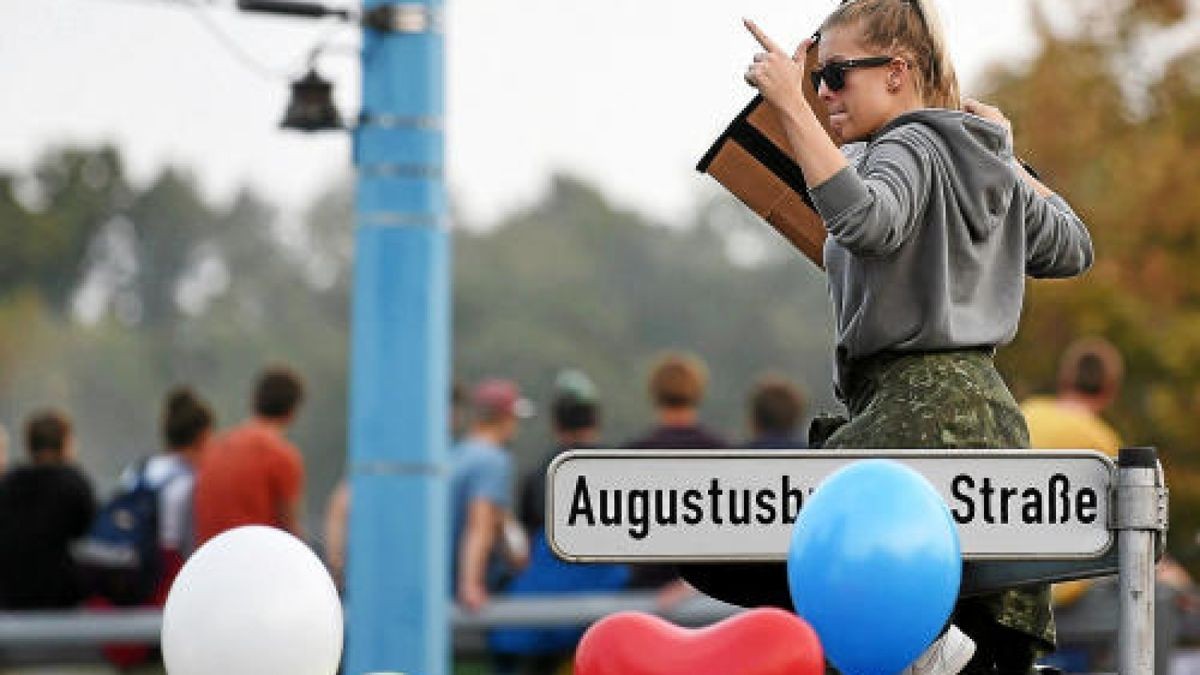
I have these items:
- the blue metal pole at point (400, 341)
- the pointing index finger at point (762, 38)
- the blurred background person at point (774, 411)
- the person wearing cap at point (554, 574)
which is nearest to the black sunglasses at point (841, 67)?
the pointing index finger at point (762, 38)

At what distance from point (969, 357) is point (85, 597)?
9.10 meters

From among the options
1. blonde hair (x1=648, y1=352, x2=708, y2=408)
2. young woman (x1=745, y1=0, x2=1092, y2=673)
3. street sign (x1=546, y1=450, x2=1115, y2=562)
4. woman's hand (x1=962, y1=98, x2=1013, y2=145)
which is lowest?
street sign (x1=546, y1=450, x2=1115, y2=562)

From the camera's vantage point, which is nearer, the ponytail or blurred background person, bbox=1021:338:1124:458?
the ponytail

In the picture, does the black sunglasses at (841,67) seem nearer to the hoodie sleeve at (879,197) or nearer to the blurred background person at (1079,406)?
the hoodie sleeve at (879,197)

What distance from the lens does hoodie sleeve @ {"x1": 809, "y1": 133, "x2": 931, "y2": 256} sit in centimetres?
412

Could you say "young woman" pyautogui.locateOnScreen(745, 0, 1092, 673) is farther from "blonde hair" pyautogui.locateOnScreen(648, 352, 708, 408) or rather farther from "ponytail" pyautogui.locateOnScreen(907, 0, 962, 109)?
"blonde hair" pyautogui.locateOnScreen(648, 352, 708, 408)

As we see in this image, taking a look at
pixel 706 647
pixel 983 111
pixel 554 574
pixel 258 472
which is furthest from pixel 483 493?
pixel 706 647

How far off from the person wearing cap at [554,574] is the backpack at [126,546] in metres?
1.57

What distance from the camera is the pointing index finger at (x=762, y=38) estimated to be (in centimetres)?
430

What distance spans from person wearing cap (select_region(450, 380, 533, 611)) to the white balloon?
7493 mm

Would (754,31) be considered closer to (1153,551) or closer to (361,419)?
(1153,551)

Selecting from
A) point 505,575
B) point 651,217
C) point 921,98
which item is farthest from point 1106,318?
point 651,217

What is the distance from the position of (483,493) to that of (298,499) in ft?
2.68

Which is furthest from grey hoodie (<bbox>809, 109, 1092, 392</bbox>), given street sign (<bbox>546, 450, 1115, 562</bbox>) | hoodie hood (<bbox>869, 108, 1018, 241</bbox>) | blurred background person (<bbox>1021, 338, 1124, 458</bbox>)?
blurred background person (<bbox>1021, 338, 1124, 458</bbox>)
